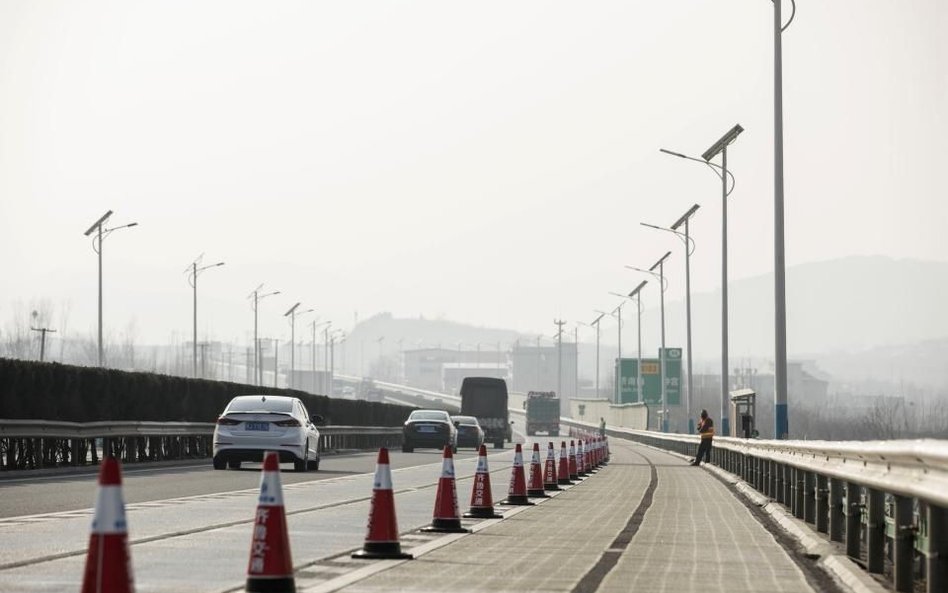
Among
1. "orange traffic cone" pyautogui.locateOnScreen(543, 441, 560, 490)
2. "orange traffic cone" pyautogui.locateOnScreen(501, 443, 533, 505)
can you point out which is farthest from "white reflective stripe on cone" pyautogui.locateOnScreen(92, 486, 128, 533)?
"orange traffic cone" pyautogui.locateOnScreen(543, 441, 560, 490)

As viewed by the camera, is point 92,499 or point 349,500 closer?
point 92,499

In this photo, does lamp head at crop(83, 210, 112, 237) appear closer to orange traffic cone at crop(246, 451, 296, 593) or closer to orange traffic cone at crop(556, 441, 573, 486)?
orange traffic cone at crop(556, 441, 573, 486)

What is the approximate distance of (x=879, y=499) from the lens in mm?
14688

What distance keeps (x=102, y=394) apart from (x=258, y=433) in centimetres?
487

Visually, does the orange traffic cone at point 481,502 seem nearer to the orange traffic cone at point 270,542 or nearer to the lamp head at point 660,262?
the orange traffic cone at point 270,542

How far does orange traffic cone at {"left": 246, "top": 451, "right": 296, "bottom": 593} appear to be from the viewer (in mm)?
10968

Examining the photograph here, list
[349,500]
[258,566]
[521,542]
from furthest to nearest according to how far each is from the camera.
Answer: [349,500] < [521,542] < [258,566]

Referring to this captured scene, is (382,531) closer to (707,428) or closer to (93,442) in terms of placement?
(93,442)

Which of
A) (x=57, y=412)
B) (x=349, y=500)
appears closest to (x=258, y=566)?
(x=349, y=500)

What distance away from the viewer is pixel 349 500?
24.8 m

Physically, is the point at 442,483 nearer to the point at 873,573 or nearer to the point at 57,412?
the point at 873,573

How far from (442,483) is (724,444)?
2653 centimetres

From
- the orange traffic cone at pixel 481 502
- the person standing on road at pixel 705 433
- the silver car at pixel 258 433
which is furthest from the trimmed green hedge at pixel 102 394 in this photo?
the orange traffic cone at pixel 481 502

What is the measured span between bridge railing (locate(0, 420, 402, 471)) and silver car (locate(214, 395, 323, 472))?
2354 mm
